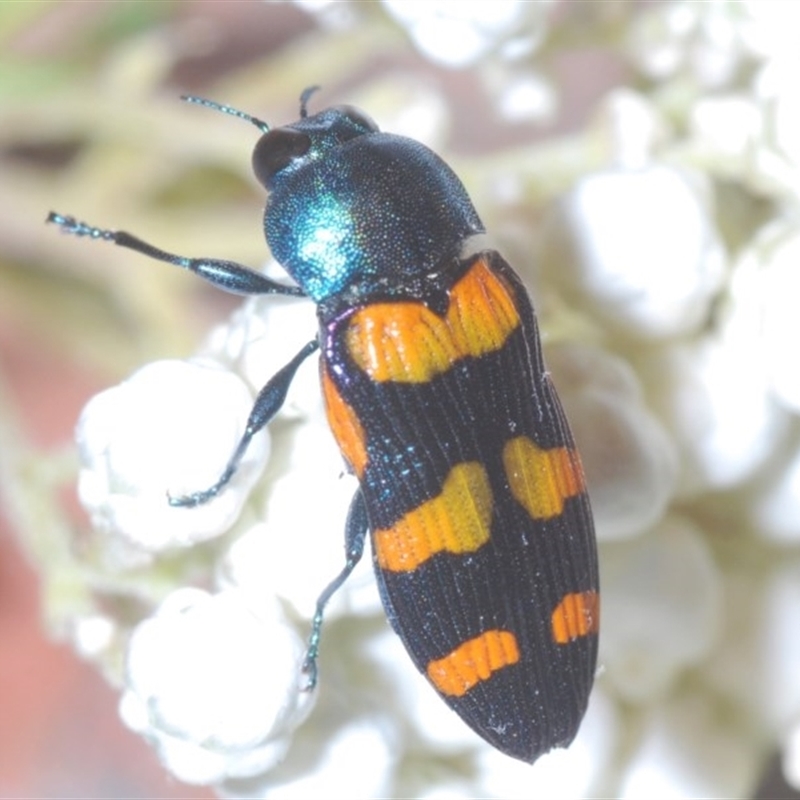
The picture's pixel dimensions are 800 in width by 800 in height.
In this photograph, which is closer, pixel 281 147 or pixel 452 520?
pixel 452 520

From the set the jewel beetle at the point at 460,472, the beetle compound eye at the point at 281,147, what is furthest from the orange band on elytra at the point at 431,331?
the beetle compound eye at the point at 281,147

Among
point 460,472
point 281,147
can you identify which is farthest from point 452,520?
point 281,147

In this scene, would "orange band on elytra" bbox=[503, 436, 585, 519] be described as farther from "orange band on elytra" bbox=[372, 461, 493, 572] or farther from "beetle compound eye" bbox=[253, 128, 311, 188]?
"beetle compound eye" bbox=[253, 128, 311, 188]

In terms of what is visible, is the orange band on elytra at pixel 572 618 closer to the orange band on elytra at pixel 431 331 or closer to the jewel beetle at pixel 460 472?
the jewel beetle at pixel 460 472

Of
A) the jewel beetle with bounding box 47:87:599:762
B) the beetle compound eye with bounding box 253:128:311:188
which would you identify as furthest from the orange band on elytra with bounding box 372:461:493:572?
the beetle compound eye with bounding box 253:128:311:188

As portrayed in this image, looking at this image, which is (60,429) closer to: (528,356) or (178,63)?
(178,63)

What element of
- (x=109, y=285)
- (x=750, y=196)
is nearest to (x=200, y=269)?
(x=750, y=196)

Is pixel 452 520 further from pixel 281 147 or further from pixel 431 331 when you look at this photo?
pixel 281 147
